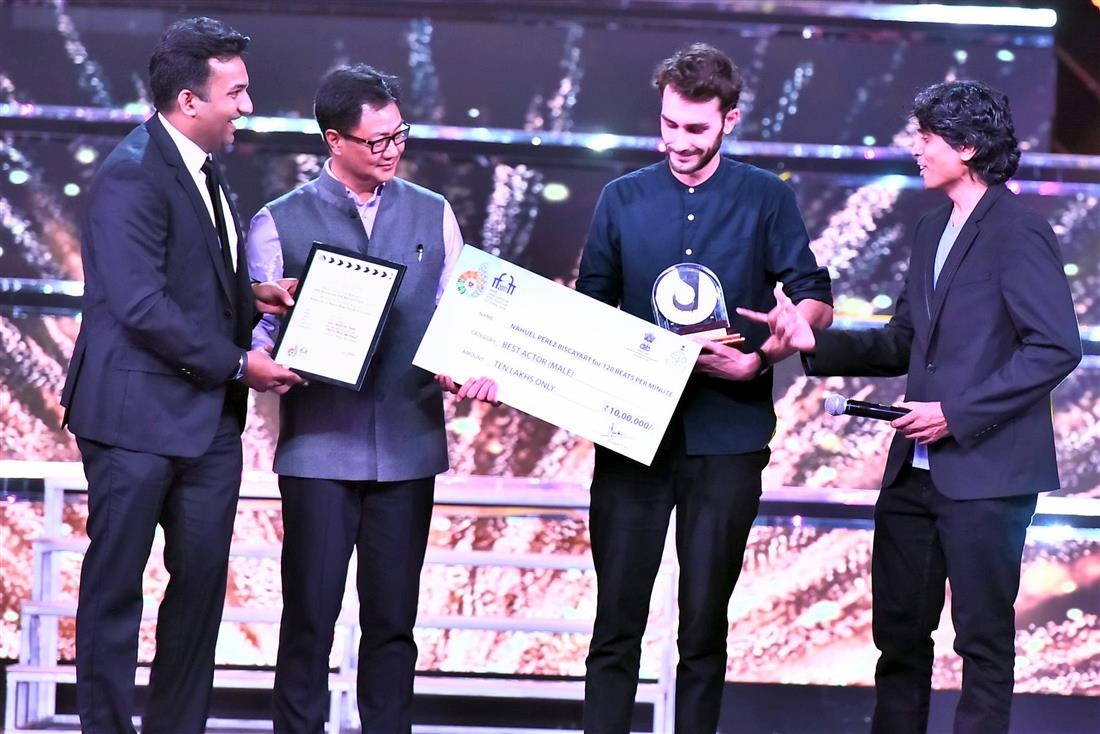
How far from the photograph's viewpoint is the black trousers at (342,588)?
9.05 ft

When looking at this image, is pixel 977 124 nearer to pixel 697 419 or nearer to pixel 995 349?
pixel 995 349

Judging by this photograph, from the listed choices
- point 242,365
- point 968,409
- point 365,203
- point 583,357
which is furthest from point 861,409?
point 242,365

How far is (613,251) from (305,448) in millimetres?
789

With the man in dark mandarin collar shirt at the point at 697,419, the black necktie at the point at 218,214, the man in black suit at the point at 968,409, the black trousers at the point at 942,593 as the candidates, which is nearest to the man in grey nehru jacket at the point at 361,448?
the black necktie at the point at 218,214

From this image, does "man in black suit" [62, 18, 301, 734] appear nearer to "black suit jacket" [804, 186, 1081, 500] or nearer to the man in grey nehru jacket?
the man in grey nehru jacket

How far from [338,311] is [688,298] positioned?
72 cm

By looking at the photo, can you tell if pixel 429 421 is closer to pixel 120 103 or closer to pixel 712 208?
pixel 712 208

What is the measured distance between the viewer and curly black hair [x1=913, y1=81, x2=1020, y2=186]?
2.64 meters

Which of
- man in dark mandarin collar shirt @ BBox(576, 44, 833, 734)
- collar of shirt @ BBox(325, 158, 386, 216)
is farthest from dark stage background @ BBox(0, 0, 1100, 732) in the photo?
man in dark mandarin collar shirt @ BBox(576, 44, 833, 734)

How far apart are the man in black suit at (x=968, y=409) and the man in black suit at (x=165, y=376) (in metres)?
1.16

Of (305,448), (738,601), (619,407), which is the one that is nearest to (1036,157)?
(738,601)

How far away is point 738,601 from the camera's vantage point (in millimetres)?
3953

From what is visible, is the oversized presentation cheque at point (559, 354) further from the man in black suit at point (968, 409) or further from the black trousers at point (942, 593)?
the black trousers at point (942, 593)

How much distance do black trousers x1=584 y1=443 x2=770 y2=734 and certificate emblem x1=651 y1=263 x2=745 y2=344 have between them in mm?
279
